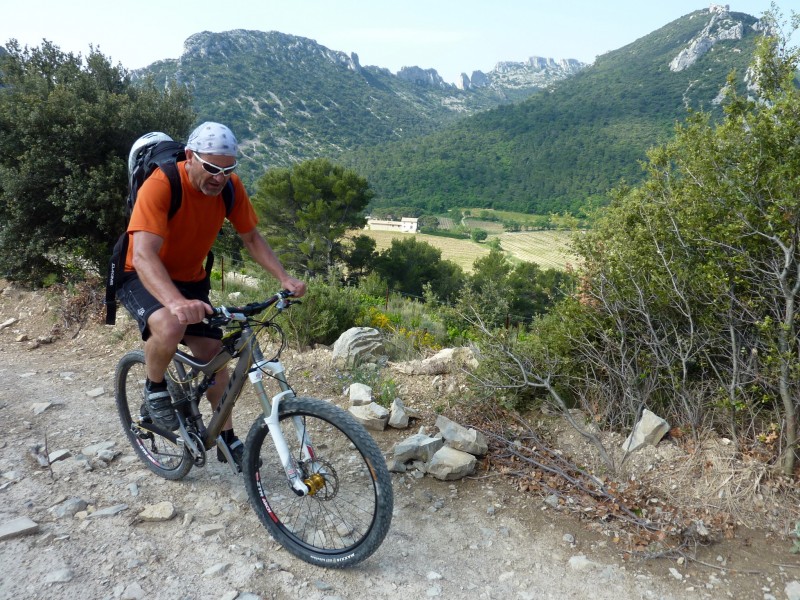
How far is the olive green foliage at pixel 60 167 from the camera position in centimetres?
766

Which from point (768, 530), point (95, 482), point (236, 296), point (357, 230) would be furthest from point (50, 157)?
point (357, 230)

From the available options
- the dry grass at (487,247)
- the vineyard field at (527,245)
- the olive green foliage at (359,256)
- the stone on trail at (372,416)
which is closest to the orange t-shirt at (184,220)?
the stone on trail at (372,416)

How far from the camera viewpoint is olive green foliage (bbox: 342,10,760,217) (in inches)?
3246

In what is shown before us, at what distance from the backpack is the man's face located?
9 cm

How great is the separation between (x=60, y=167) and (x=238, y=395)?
277 inches

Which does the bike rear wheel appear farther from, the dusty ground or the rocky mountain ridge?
the rocky mountain ridge

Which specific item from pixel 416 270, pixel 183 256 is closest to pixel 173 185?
pixel 183 256

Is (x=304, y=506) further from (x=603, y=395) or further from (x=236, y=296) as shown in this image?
(x=236, y=296)

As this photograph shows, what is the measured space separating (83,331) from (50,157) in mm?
2875

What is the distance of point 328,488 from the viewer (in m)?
2.72

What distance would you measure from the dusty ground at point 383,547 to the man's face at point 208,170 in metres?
1.89

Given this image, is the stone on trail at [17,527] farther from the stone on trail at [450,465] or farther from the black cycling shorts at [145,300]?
the stone on trail at [450,465]

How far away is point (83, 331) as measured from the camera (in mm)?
6801

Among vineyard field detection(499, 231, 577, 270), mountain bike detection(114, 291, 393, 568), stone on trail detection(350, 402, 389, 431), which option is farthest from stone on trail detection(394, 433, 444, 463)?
vineyard field detection(499, 231, 577, 270)
